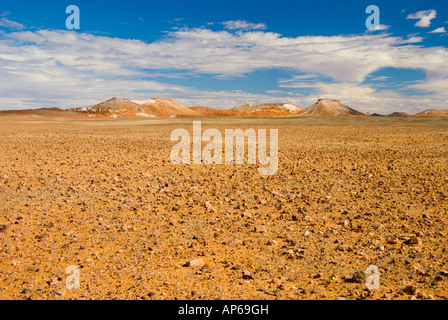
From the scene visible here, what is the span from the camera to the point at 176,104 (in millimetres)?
193125

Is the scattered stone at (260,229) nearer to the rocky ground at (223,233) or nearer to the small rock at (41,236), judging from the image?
the rocky ground at (223,233)

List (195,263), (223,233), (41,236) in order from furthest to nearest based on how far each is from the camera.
→ 1. (223,233)
2. (41,236)
3. (195,263)

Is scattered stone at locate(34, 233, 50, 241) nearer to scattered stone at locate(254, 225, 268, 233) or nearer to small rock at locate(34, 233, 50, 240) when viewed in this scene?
small rock at locate(34, 233, 50, 240)

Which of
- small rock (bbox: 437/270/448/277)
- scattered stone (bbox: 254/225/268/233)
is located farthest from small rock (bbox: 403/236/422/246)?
scattered stone (bbox: 254/225/268/233)

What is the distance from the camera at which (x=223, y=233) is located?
234 inches

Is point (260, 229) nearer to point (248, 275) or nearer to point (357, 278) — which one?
point (248, 275)

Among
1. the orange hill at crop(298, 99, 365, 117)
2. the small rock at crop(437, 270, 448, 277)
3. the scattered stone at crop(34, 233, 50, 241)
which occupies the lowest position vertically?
the small rock at crop(437, 270, 448, 277)

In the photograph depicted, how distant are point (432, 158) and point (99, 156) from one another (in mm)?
12572

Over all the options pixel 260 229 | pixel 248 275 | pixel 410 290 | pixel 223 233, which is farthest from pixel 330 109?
pixel 248 275

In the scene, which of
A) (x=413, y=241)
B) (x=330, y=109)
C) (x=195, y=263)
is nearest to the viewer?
(x=195, y=263)

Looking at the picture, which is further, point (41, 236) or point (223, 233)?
point (223, 233)

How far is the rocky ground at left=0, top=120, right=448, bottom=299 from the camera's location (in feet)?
13.8
